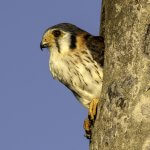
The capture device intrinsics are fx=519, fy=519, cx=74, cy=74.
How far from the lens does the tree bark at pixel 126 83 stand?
4.02m

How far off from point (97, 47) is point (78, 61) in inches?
9.0

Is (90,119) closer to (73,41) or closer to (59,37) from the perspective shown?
(73,41)

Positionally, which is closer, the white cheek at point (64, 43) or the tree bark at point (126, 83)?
the tree bark at point (126, 83)

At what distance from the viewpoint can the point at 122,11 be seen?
440 cm

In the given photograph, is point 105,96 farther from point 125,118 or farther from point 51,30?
point 51,30

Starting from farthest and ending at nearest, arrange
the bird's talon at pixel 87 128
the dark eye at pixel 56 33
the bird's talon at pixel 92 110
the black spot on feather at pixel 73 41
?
1. the dark eye at pixel 56 33
2. the black spot on feather at pixel 73 41
3. the bird's talon at pixel 87 128
4. the bird's talon at pixel 92 110

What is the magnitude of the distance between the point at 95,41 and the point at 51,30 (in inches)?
21.1

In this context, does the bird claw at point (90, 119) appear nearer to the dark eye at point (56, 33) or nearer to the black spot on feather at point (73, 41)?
the black spot on feather at point (73, 41)

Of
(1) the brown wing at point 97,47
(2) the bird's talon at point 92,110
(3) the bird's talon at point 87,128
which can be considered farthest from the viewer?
(1) the brown wing at point 97,47

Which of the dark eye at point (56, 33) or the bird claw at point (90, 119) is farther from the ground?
the dark eye at point (56, 33)

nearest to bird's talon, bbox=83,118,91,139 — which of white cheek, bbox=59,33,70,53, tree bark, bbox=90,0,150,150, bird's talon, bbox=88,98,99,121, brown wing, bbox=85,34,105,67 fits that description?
bird's talon, bbox=88,98,99,121

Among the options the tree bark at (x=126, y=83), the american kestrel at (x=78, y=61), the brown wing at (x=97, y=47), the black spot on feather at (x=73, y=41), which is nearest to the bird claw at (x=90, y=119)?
the american kestrel at (x=78, y=61)

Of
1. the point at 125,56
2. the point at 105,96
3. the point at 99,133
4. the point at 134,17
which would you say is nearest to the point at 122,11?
the point at 134,17

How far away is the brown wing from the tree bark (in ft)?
1.58
